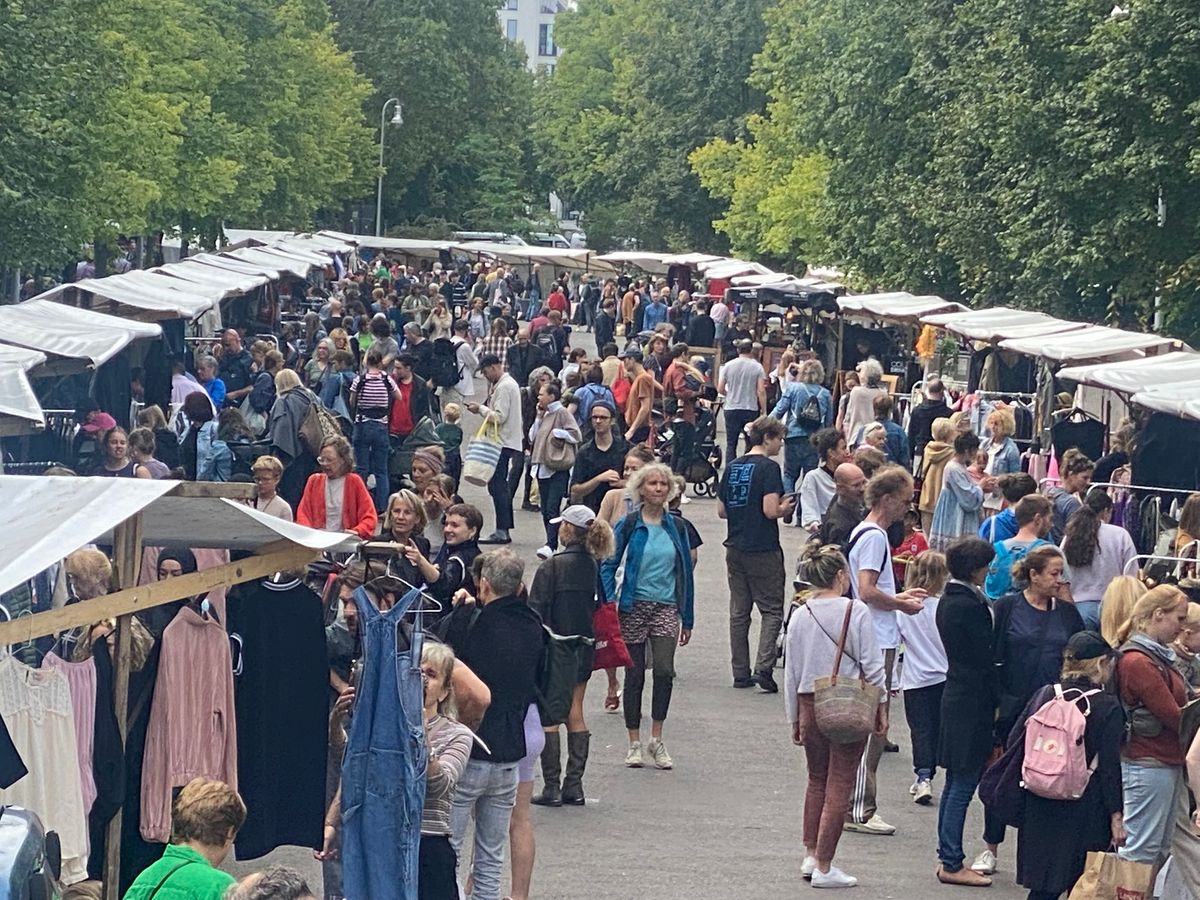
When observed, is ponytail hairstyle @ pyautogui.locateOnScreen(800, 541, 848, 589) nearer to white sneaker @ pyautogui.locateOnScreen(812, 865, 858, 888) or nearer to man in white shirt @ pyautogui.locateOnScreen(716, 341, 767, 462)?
white sneaker @ pyautogui.locateOnScreen(812, 865, 858, 888)

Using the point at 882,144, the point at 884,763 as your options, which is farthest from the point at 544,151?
the point at 884,763

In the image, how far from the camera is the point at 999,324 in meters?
23.3

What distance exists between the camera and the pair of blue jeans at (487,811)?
8273mm

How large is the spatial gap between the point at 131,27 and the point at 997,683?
3086cm

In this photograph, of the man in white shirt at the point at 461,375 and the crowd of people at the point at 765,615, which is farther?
the man in white shirt at the point at 461,375

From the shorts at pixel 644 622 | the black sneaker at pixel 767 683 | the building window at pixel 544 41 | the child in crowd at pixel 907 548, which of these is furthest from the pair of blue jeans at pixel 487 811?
the building window at pixel 544 41

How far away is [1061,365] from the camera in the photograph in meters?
20.2

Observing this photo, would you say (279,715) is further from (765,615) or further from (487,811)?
(765,615)

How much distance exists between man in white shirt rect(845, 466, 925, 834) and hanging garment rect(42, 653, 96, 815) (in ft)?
14.2

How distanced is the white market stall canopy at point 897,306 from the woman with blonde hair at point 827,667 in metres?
18.0

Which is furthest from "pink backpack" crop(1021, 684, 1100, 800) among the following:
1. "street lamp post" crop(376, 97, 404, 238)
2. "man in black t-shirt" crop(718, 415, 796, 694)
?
"street lamp post" crop(376, 97, 404, 238)

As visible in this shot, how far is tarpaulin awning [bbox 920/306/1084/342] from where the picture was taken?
72.5 feet

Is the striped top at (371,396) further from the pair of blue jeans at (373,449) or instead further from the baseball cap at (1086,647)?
the baseball cap at (1086,647)

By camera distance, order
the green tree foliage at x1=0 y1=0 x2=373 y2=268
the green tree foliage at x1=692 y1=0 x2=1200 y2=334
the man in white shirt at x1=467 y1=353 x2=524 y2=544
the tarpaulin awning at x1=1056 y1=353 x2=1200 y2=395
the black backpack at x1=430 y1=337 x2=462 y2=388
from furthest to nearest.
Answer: the green tree foliage at x1=0 y1=0 x2=373 y2=268 < the green tree foliage at x1=692 y1=0 x2=1200 y2=334 < the black backpack at x1=430 y1=337 x2=462 y2=388 < the man in white shirt at x1=467 y1=353 x2=524 y2=544 < the tarpaulin awning at x1=1056 y1=353 x2=1200 y2=395
